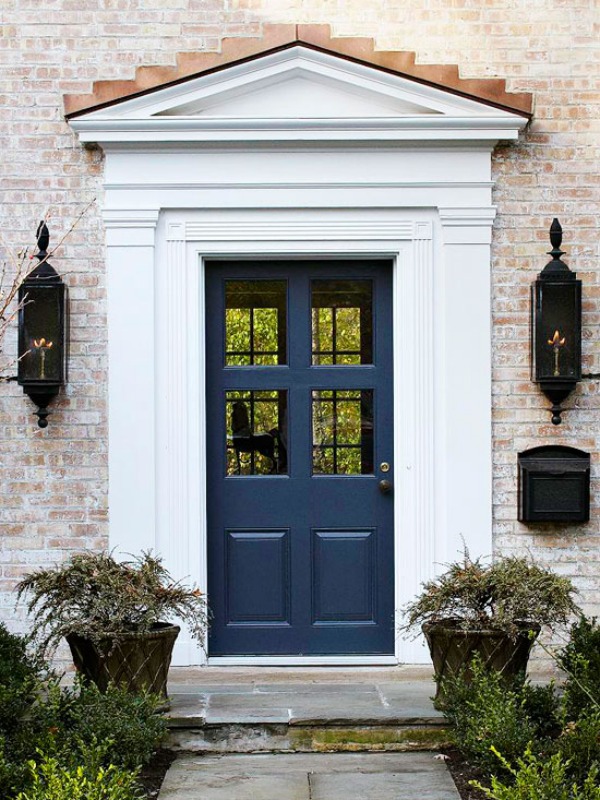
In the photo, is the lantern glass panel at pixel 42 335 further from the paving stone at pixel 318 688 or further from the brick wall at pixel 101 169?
the paving stone at pixel 318 688

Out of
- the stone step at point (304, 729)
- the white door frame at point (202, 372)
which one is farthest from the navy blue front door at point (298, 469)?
the stone step at point (304, 729)

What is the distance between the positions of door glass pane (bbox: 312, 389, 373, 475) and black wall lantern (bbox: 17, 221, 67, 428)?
1.42 m

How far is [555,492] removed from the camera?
622 cm

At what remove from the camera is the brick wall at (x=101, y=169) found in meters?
6.28

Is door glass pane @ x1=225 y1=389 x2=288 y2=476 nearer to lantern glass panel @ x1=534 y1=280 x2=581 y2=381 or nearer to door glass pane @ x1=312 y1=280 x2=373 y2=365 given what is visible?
door glass pane @ x1=312 y1=280 x2=373 y2=365

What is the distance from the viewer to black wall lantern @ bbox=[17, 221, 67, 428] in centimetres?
609

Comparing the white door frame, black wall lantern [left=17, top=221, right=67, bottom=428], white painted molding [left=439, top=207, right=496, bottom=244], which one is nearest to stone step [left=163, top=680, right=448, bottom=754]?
the white door frame

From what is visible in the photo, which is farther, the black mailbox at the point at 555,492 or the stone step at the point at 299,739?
the black mailbox at the point at 555,492

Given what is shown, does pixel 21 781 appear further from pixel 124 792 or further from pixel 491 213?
pixel 491 213

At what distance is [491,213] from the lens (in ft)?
20.5

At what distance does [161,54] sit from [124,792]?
3.93 meters

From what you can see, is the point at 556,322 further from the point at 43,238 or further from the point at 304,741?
the point at 43,238

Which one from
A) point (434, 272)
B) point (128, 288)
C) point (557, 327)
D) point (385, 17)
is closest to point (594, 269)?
point (557, 327)

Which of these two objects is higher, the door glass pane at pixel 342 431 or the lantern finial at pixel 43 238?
the lantern finial at pixel 43 238
